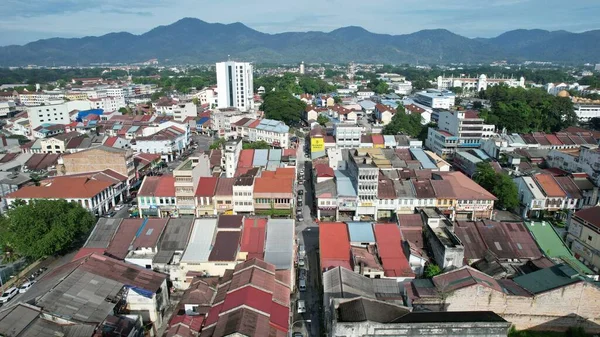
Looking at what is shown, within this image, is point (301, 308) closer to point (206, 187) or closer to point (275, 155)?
point (206, 187)

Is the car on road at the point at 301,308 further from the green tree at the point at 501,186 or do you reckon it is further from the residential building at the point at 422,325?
the green tree at the point at 501,186

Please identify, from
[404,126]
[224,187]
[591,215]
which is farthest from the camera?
[404,126]

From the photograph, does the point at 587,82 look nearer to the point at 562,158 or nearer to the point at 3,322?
the point at 562,158

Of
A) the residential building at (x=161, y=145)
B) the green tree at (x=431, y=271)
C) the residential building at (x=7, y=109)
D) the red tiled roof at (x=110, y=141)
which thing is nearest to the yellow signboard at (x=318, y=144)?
the residential building at (x=161, y=145)

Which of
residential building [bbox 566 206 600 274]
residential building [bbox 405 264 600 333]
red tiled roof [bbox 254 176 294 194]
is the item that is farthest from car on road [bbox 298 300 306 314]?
residential building [bbox 566 206 600 274]

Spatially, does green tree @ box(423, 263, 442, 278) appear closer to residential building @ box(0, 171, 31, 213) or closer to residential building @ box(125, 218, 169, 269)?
residential building @ box(125, 218, 169, 269)

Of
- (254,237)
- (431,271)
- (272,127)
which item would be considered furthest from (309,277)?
(272,127)
